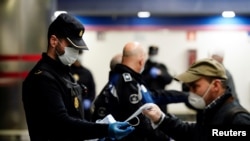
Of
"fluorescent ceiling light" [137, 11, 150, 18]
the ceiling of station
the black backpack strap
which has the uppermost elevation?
the black backpack strap

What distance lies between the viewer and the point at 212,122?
212 centimetres

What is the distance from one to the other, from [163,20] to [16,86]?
304cm

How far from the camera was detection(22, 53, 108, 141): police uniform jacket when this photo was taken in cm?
220

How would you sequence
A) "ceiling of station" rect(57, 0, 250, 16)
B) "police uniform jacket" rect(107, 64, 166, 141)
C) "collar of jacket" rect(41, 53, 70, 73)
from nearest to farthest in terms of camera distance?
"collar of jacket" rect(41, 53, 70, 73) → "police uniform jacket" rect(107, 64, 166, 141) → "ceiling of station" rect(57, 0, 250, 16)

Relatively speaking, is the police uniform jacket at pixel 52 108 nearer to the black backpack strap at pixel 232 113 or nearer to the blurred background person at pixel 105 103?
the black backpack strap at pixel 232 113

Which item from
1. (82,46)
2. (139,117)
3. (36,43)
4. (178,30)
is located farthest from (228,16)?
(82,46)

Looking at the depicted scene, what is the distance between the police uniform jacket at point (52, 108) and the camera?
7.22 ft

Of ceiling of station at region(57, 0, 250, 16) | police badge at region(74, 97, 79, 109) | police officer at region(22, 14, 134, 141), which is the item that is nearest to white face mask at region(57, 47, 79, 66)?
police officer at region(22, 14, 134, 141)

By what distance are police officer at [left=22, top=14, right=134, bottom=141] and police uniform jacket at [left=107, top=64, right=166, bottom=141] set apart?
0.60 meters

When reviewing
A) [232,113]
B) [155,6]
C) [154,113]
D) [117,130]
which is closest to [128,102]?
[154,113]

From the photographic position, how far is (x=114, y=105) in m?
3.02

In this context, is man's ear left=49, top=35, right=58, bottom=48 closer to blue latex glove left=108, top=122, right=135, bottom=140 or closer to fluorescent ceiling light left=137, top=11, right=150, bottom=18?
blue latex glove left=108, top=122, right=135, bottom=140

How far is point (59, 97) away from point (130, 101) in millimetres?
790

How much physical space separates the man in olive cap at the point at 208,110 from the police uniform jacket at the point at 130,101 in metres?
0.49
